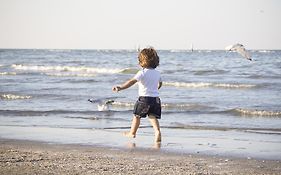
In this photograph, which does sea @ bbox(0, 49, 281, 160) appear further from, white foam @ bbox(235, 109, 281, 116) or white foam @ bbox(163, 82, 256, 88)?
white foam @ bbox(163, 82, 256, 88)

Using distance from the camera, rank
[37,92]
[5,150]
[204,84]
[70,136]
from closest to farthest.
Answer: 1. [5,150]
2. [70,136]
3. [37,92]
4. [204,84]

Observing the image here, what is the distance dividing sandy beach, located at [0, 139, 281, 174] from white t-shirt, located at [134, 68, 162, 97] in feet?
2.74

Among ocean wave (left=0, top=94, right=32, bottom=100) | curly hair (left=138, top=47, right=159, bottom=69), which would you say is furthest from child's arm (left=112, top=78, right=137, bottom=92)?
ocean wave (left=0, top=94, right=32, bottom=100)

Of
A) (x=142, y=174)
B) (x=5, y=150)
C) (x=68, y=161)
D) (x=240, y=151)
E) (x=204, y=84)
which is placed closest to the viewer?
(x=142, y=174)

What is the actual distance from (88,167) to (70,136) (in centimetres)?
316

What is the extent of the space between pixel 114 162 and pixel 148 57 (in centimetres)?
198

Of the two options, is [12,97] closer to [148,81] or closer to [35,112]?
[35,112]

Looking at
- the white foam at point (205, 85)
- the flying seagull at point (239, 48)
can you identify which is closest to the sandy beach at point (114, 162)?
the flying seagull at point (239, 48)

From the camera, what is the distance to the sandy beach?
5656 mm

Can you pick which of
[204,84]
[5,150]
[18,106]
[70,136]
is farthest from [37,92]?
[5,150]

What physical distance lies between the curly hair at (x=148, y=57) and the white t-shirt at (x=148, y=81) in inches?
3.3

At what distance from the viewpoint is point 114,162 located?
620 centimetres

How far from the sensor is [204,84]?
896 inches

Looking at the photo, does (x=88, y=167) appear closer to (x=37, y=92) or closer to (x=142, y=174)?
(x=142, y=174)
